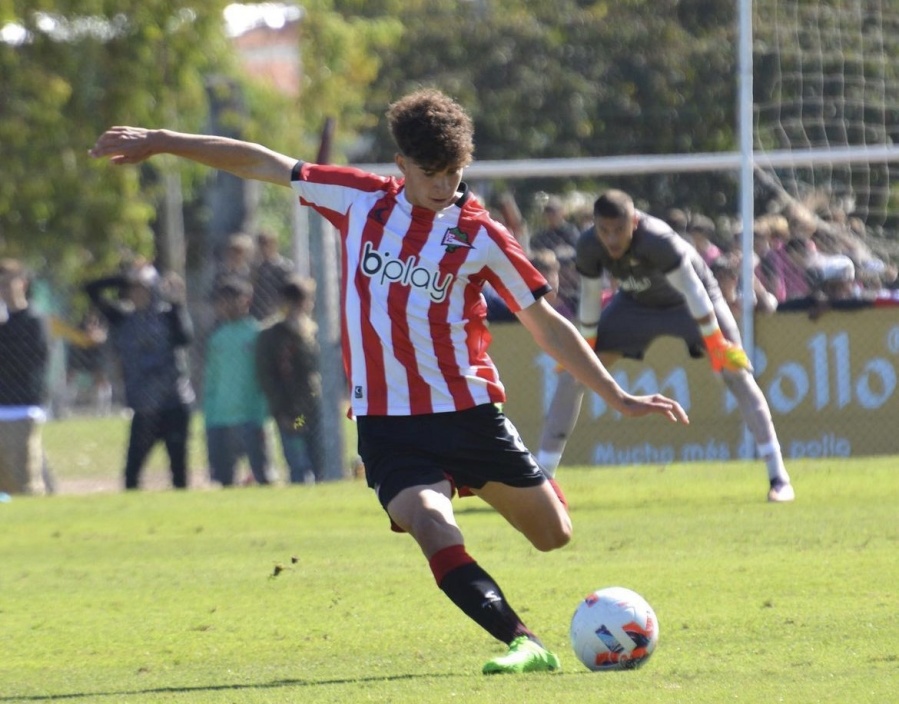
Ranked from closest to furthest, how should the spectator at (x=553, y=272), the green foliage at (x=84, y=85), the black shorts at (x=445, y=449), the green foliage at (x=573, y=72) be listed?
the black shorts at (x=445, y=449), the spectator at (x=553, y=272), the green foliage at (x=84, y=85), the green foliage at (x=573, y=72)

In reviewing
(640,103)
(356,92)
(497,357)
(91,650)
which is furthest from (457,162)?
(640,103)

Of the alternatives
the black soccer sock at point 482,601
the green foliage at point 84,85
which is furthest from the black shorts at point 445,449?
the green foliage at point 84,85

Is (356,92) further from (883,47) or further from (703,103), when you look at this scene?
(883,47)

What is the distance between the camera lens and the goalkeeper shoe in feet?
38.0

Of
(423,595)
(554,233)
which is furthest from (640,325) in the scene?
(554,233)

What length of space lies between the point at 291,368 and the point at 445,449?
885 centimetres

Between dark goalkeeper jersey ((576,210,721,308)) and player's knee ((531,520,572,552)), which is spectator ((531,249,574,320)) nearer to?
dark goalkeeper jersey ((576,210,721,308))

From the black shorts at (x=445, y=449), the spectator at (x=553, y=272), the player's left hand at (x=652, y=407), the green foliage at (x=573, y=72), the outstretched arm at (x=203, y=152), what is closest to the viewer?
the player's left hand at (x=652, y=407)

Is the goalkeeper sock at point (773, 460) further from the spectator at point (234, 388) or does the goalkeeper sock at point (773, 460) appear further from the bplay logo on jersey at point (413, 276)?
the bplay logo on jersey at point (413, 276)

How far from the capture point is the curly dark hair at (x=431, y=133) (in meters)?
6.12

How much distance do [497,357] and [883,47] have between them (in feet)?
16.6

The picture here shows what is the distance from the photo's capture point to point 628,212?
1109 centimetres

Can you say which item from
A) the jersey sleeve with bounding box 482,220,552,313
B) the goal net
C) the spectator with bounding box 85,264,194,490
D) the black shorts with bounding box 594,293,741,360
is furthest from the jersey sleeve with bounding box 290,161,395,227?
the goal net

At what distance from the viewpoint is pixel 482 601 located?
5.99 m
